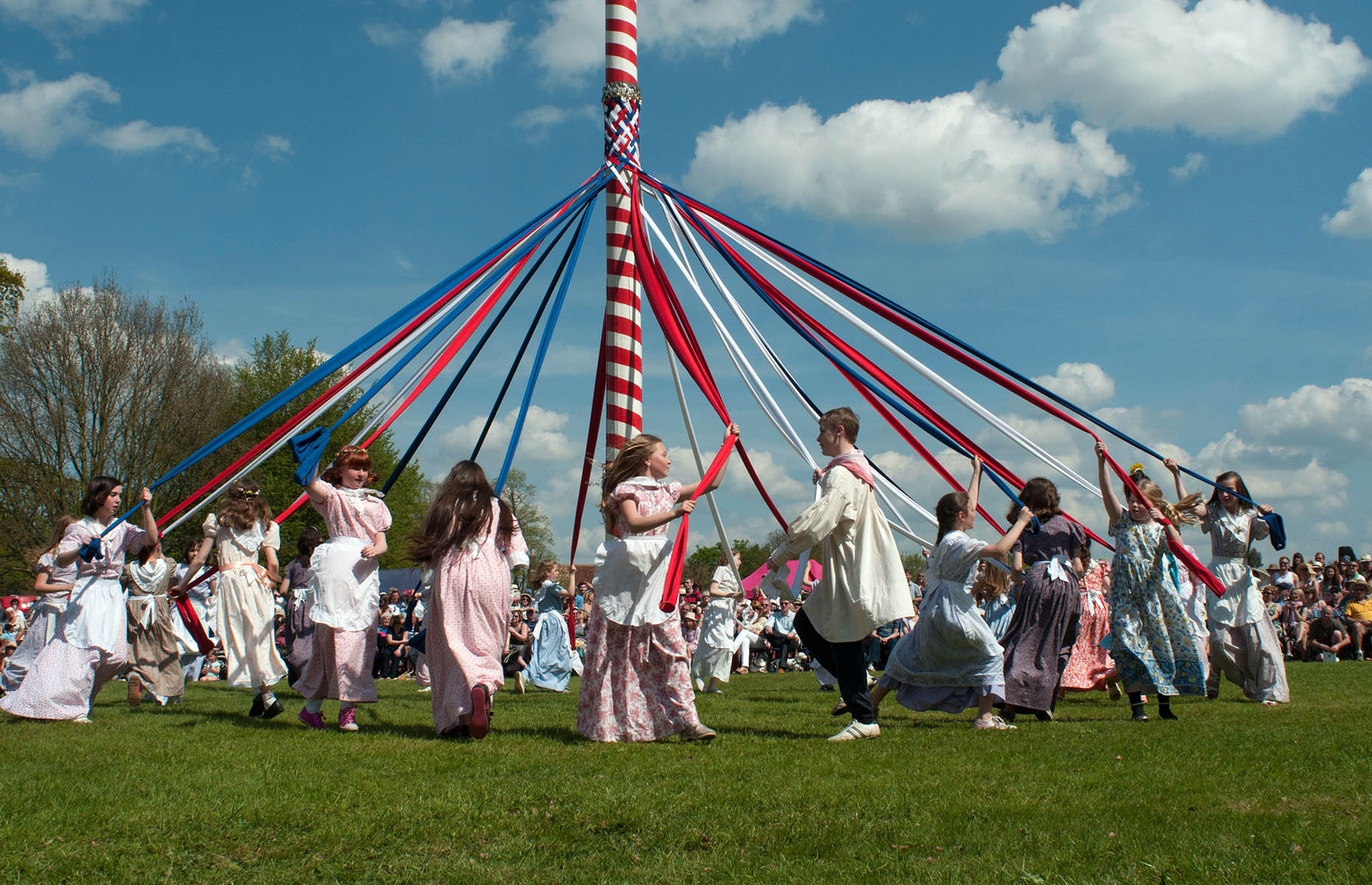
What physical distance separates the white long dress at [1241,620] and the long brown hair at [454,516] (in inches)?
212

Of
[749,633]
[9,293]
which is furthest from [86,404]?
[749,633]

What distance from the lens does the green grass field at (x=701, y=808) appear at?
2.67 m

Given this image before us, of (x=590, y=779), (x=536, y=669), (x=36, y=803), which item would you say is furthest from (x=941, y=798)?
(x=536, y=669)

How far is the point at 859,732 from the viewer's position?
4961mm

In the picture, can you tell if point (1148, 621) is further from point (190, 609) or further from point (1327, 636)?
point (1327, 636)

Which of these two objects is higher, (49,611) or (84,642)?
(49,611)

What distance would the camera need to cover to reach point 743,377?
22.2ft

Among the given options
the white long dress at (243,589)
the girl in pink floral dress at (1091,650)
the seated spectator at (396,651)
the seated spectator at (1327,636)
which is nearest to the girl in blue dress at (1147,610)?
the girl in pink floral dress at (1091,650)

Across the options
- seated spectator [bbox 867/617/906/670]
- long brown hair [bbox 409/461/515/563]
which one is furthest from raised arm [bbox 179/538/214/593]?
Answer: seated spectator [bbox 867/617/906/670]

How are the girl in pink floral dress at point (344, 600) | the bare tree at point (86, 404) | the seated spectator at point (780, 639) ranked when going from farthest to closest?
the bare tree at point (86, 404), the seated spectator at point (780, 639), the girl in pink floral dress at point (344, 600)

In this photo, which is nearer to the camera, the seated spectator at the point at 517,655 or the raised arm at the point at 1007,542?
the raised arm at the point at 1007,542

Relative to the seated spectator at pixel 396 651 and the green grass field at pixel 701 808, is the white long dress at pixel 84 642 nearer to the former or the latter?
the green grass field at pixel 701 808

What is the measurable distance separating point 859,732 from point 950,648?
39.0 inches

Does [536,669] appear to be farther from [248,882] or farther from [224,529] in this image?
[248,882]
